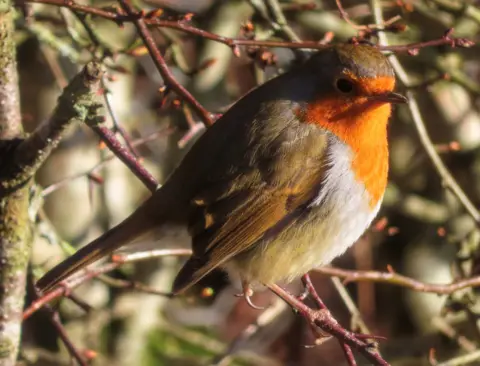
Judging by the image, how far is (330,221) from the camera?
2379 mm

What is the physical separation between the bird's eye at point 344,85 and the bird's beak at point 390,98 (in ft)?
0.22

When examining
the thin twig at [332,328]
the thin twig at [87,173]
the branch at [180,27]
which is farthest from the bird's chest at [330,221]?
the thin twig at [87,173]

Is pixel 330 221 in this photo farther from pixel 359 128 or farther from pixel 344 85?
pixel 344 85

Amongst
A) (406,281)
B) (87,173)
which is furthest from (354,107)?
(87,173)

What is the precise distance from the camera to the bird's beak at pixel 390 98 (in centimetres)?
218

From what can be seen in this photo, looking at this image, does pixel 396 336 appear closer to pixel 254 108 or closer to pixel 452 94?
pixel 452 94

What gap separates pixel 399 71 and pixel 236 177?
0.73m

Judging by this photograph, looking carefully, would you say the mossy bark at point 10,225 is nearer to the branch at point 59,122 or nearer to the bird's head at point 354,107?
the branch at point 59,122

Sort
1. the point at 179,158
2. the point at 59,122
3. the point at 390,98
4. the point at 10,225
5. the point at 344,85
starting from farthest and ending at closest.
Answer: the point at 179,158 < the point at 344,85 < the point at 390,98 < the point at 10,225 < the point at 59,122

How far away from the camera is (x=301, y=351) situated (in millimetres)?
4797

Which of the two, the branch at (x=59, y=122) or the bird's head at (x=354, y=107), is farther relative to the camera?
the bird's head at (x=354, y=107)

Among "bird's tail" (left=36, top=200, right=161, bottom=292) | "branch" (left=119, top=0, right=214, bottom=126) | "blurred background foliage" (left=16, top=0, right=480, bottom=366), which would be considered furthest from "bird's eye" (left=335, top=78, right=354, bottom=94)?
"blurred background foliage" (left=16, top=0, right=480, bottom=366)

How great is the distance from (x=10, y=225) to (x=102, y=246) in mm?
665

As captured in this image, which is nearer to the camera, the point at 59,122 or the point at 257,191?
the point at 59,122
